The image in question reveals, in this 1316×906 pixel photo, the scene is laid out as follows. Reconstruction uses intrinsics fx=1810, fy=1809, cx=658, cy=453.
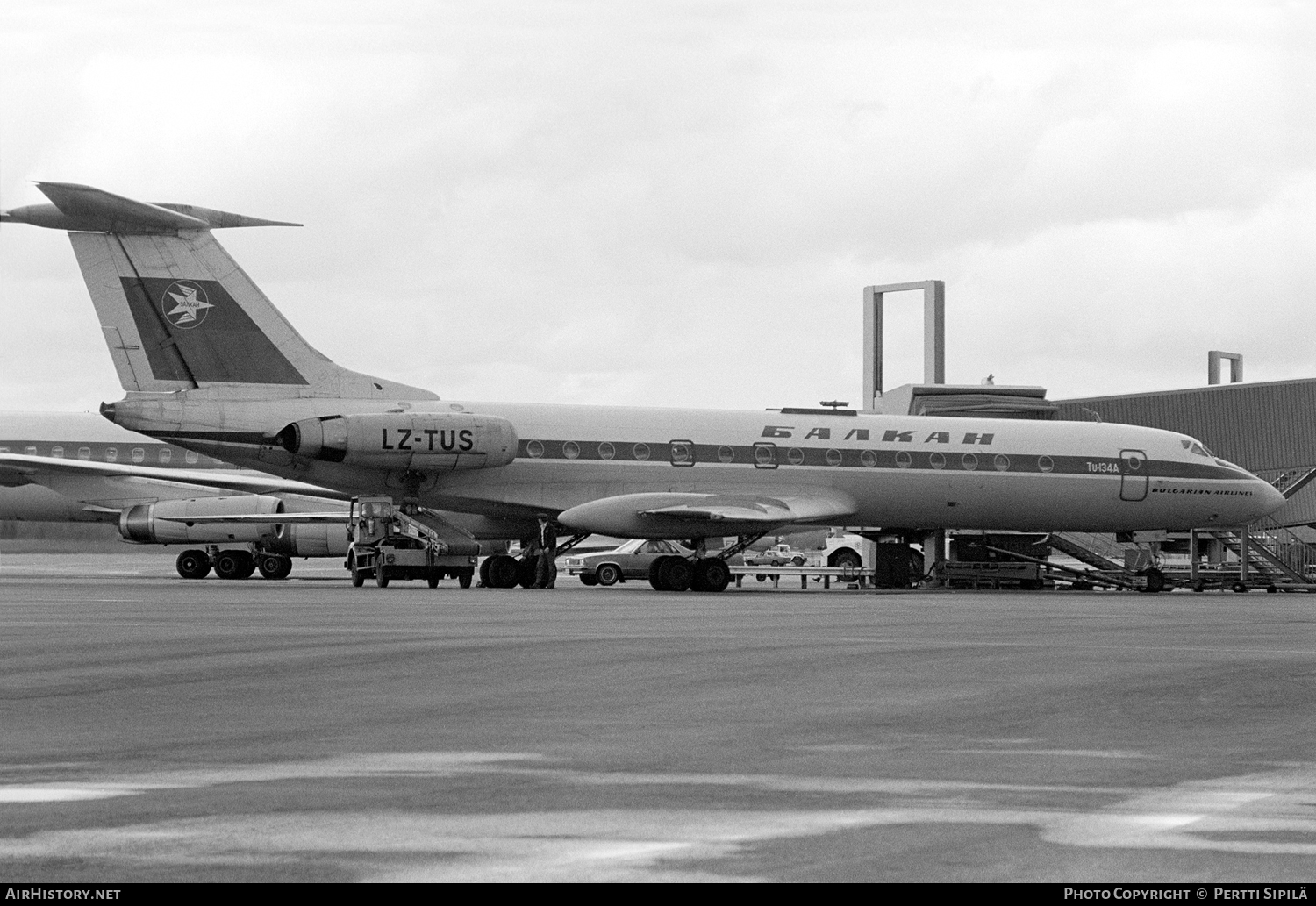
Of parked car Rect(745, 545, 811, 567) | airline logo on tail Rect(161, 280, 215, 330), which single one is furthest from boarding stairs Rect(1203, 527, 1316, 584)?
airline logo on tail Rect(161, 280, 215, 330)

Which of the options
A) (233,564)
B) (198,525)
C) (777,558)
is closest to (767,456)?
(198,525)

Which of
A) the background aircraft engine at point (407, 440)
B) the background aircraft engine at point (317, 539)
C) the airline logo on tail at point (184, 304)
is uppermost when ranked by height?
the airline logo on tail at point (184, 304)

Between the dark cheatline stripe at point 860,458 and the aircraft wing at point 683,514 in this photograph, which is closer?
the aircraft wing at point 683,514

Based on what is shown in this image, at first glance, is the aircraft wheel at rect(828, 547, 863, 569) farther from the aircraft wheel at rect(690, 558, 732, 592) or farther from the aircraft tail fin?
the aircraft tail fin

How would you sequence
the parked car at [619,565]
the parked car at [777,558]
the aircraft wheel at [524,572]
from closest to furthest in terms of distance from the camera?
the aircraft wheel at [524,572] < the parked car at [619,565] < the parked car at [777,558]

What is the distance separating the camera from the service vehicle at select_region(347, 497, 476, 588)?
3803cm

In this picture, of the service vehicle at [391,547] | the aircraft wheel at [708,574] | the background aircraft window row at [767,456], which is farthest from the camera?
the aircraft wheel at [708,574]

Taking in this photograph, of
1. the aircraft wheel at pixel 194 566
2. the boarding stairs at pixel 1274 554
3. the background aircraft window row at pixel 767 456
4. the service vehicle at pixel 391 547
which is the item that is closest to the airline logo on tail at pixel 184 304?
the service vehicle at pixel 391 547

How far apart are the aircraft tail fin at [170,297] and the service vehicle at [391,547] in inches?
134

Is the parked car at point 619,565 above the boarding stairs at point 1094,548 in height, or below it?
below

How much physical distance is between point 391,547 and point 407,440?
3.25 meters

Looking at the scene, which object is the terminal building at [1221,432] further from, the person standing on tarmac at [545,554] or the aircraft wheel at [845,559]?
the person standing on tarmac at [545,554]

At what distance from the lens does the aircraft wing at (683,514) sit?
122 feet
